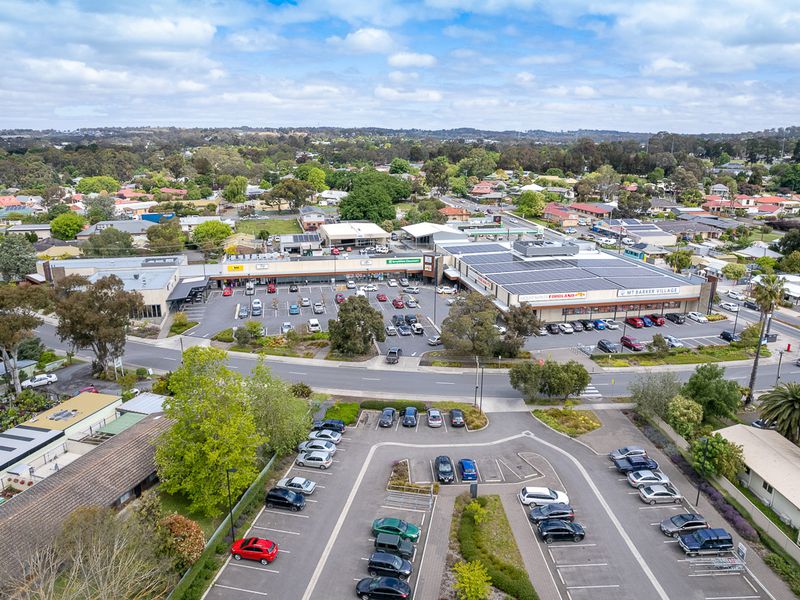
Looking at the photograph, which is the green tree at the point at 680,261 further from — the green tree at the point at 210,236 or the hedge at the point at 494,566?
the green tree at the point at 210,236

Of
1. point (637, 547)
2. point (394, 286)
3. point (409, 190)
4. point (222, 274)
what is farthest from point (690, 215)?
point (637, 547)

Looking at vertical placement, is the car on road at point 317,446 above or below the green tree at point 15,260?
below

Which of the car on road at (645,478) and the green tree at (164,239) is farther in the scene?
the green tree at (164,239)

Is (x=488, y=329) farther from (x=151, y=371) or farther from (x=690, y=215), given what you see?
(x=690, y=215)

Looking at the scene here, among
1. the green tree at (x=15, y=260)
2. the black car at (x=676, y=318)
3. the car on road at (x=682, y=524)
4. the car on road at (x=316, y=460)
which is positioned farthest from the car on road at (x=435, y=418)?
the green tree at (x=15, y=260)

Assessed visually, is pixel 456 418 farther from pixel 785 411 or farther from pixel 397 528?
pixel 785 411
